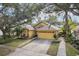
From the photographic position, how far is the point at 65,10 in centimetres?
154

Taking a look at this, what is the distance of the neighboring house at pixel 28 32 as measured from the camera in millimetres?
1528

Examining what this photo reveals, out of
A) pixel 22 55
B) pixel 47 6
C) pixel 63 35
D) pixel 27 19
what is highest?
pixel 47 6

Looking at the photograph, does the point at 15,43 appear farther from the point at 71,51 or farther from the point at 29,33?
the point at 71,51

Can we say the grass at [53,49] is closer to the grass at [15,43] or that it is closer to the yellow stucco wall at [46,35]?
the yellow stucco wall at [46,35]

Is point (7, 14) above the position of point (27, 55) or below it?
above

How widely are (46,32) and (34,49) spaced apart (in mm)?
181

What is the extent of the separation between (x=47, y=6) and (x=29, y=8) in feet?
0.52

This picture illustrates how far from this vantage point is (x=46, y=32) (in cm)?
154

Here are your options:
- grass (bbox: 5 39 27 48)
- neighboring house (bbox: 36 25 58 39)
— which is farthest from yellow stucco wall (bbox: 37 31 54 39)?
grass (bbox: 5 39 27 48)

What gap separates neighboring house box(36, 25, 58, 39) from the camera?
1.53 meters

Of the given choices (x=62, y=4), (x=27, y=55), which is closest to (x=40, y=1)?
(x=62, y=4)

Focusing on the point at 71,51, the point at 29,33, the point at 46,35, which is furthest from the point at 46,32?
the point at 71,51

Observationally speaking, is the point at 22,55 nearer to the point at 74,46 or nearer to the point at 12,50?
the point at 12,50

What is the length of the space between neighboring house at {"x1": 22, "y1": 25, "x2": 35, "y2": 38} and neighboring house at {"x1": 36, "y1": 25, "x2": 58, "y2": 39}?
5 cm
